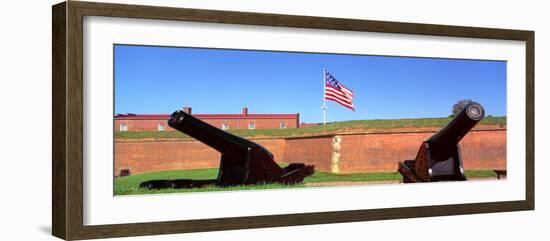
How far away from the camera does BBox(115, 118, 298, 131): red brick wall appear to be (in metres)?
9.67

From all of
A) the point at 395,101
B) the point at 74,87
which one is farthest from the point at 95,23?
the point at 395,101

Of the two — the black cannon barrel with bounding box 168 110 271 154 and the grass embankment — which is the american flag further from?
the black cannon barrel with bounding box 168 110 271 154

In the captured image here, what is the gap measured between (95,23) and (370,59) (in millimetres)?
3126

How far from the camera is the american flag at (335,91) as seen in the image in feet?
35.1

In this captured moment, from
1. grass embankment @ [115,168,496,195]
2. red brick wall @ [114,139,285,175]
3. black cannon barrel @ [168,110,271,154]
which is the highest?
black cannon barrel @ [168,110,271,154]

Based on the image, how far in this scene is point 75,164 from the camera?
919 cm

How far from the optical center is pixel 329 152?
431 inches

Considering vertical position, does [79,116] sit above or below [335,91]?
below

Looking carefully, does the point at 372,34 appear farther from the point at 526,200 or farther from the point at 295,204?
the point at 526,200

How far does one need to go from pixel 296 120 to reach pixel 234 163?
2.86 feet

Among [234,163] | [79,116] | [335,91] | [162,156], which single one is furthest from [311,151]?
[79,116]

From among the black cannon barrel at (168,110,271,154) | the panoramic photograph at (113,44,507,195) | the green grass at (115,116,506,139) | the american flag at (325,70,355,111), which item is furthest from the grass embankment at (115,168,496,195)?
the american flag at (325,70,355,111)

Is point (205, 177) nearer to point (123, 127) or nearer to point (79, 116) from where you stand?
point (123, 127)

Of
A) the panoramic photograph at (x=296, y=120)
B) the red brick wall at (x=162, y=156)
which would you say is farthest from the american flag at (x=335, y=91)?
the red brick wall at (x=162, y=156)
